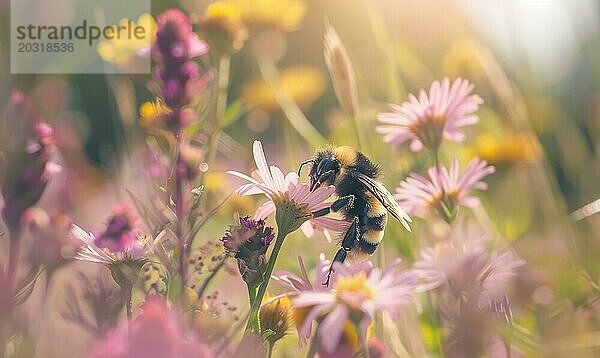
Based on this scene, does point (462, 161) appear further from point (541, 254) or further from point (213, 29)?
point (213, 29)

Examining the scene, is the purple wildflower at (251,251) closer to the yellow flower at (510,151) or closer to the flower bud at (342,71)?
the flower bud at (342,71)

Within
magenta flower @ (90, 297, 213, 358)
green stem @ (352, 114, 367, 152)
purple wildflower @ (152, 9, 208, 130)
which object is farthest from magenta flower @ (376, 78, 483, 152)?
magenta flower @ (90, 297, 213, 358)

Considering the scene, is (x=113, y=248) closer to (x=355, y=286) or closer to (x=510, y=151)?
(x=355, y=286)

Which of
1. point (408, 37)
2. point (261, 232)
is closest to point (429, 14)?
point (408, 37)

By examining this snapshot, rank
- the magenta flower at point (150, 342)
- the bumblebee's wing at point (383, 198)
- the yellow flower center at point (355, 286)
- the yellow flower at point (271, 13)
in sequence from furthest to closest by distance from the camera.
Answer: the yellow flower at point (271, 13) → the bumblebee's wing at point (383, 198) → the yellow flower center at point (355, 286) → the magenta flower at point (150, 342)

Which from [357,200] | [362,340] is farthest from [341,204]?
[362,340]

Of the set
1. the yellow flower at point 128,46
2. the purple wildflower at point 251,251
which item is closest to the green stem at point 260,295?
the purple wildflower at point 251,251
